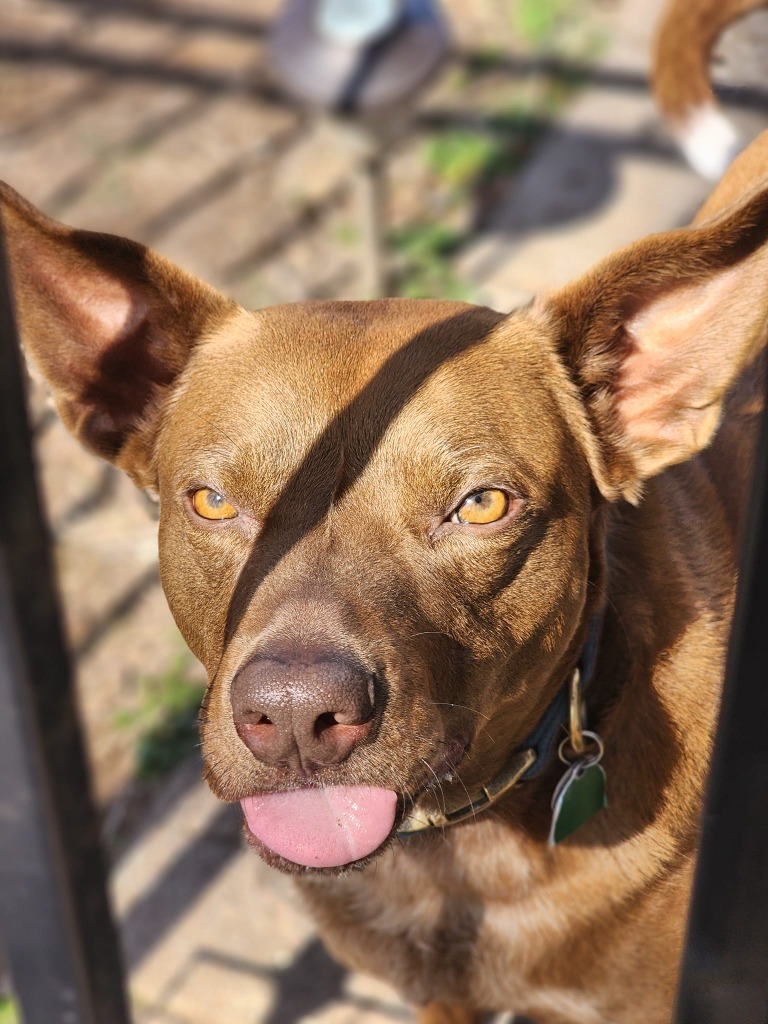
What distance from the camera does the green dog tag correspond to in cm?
260

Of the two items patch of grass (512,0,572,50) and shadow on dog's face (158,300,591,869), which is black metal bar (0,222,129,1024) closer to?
shadow on dog's face (158,300,591,869)

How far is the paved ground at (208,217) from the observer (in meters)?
3.96

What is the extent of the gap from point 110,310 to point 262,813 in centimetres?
109

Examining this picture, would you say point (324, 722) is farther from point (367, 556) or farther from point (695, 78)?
point (695, 78)

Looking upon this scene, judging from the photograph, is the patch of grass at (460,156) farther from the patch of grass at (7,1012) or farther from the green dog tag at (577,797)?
the green dog tag at (577,797)

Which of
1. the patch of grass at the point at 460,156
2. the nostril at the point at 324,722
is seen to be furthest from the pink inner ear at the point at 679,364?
the patch of grass at the point at 460,156

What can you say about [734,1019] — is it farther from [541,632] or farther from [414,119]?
[414,119]

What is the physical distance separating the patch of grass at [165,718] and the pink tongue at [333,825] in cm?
222

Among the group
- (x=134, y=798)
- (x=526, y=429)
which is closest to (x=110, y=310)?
(x=526, y=429)

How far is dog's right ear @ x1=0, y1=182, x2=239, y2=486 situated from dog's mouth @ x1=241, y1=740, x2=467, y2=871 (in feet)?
2.91

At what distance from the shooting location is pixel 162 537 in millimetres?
2678

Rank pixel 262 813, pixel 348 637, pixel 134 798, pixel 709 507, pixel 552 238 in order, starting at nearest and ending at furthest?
pixel 348 637, pixel 262 813, pixel 709 507, pixel 134 798, pixel 552 238

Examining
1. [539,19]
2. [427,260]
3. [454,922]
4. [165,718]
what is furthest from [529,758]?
[539,19]

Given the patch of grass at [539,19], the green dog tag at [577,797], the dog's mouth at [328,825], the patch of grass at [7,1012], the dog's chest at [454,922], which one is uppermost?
the patch of grass at [539,19]
